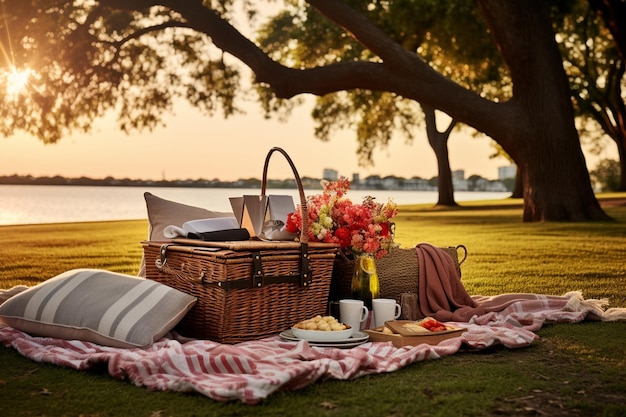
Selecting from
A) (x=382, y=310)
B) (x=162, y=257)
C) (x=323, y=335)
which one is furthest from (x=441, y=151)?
(x=323, y=335)

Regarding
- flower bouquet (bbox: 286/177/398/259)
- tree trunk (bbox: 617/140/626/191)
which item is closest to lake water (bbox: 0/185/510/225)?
flower bouquet (bbox: 286/177/398/259)

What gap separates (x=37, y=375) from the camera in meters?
3.47

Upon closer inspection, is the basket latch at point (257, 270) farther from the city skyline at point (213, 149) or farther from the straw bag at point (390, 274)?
the city skyline at point (213, 149)

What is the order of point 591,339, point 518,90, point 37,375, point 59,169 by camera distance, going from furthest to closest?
point 59,169
point 518,90
point 591,339
point 37,375

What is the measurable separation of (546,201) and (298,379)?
12084mm

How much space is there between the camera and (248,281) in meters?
4.16

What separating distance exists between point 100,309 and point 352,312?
143cm

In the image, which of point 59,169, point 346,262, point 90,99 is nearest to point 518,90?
point 90,99

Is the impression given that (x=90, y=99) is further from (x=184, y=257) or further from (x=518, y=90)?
(x=184, y=257)

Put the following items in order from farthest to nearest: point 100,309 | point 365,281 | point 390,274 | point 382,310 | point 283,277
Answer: point 390,274 → point 365,281 → point 382,310 → point 283,277 → point 100,309

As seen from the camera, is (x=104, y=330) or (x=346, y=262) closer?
(x=104, y=330)

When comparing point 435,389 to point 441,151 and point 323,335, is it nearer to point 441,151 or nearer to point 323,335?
point 323,335

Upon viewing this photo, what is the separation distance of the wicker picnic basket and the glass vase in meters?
0.17

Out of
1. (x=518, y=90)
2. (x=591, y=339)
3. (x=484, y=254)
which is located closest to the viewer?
(x=591, y=339)
